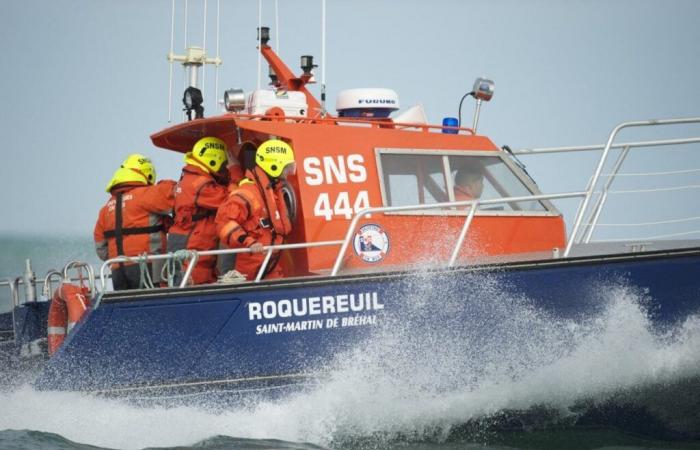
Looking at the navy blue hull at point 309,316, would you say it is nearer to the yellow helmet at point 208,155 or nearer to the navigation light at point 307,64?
the yellow helmet at point 208,155

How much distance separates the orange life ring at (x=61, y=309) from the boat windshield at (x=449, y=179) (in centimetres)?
214

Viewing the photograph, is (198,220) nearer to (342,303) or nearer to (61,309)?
(61,309)

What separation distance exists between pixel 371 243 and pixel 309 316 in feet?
2.68

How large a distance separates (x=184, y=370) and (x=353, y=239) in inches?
57.0

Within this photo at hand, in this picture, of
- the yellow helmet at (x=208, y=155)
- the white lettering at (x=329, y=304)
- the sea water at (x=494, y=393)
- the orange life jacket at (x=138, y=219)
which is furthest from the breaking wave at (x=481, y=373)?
A: the yellow helmet at (x=208, y=155)

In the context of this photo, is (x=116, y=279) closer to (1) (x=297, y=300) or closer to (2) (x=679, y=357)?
(1) (x=297, y=300)

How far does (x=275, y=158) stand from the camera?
6695 millimetres

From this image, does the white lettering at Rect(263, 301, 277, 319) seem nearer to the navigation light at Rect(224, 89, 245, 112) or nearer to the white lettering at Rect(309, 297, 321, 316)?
the white lettering at Rect(309, 297, 321, 316)

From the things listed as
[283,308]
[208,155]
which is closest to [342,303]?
[283,308]

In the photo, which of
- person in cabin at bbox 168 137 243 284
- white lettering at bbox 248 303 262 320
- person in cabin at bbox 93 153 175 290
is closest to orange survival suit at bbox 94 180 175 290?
person in cabin at bbox 93 153 175 290

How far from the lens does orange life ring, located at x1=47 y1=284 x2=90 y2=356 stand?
21.5 ft

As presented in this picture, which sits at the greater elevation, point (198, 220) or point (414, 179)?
point (414, 179)

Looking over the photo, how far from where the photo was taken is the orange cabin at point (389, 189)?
22.3ft

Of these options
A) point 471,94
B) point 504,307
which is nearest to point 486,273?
point 504,307
